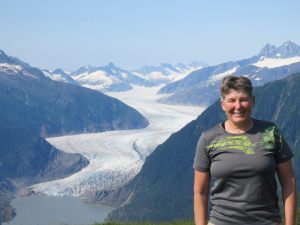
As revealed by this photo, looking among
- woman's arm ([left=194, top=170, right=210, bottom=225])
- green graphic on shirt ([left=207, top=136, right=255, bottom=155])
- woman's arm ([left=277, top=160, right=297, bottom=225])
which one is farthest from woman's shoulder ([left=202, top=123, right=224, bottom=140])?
woman's arm ([left=277, top=160, right=297, bottom=225])

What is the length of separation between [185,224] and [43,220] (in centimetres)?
14992

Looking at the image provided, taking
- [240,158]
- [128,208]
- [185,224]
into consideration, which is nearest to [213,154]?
[240,158]

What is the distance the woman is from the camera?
30.9 ft

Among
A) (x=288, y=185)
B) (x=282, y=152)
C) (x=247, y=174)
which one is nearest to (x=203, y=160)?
(x=247, y=174)

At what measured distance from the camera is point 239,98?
965 centimetres

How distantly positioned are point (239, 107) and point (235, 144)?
Answer: 0.56 meters

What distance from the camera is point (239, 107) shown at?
9.60 metres

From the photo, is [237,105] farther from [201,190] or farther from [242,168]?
[201,190]

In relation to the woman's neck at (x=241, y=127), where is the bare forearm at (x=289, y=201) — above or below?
below

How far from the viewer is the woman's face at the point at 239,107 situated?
31.6 ft

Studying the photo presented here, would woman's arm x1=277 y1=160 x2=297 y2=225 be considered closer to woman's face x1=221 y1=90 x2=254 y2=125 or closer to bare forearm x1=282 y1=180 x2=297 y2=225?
bare forearm x1=282 y1=180 x2=297 y2=225

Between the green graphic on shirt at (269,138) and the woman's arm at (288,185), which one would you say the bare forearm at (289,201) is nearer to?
the woman's arm at (288,185)

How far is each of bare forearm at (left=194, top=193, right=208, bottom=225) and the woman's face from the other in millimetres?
1254

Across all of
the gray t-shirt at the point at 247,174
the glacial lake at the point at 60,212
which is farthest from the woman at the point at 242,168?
the glacial lake at the point at 60,212
